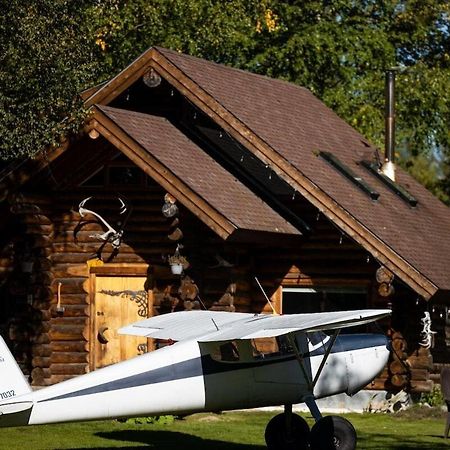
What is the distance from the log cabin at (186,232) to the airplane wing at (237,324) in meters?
3.29

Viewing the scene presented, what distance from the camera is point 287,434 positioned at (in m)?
18.4

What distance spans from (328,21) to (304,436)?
66.2ft

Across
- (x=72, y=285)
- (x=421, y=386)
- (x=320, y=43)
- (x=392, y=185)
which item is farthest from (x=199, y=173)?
(x=320, y=43)

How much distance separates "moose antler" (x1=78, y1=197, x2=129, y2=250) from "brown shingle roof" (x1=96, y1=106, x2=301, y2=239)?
1.45 meters

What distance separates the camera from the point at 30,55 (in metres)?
22.4

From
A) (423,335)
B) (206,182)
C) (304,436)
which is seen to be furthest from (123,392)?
(423,335)

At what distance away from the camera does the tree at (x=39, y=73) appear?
73.2 feet

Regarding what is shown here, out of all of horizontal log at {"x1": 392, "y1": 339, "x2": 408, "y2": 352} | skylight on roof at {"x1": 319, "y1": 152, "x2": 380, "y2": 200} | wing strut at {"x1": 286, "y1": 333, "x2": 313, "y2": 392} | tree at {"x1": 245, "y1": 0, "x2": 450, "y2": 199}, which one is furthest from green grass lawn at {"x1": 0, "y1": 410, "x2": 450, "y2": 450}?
tree at {"x1": 245, "y1": 0, "x2": 450, "y2": 199}

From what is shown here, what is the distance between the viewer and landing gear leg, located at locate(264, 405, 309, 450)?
18406mm

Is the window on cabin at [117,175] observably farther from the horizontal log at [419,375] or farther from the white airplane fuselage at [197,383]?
the white airplane fuselage at [197,383]

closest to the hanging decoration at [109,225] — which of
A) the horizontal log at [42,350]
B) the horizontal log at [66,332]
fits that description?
the horizontal log at [66,332]

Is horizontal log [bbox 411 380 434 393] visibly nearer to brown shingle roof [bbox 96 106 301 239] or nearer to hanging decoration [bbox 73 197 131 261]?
brown shingle roof [bbox 96 106 301 239]

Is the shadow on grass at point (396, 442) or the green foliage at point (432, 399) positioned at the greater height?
the green foliage at point (432, 399)

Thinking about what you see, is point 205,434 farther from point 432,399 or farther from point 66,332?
point 66,332
